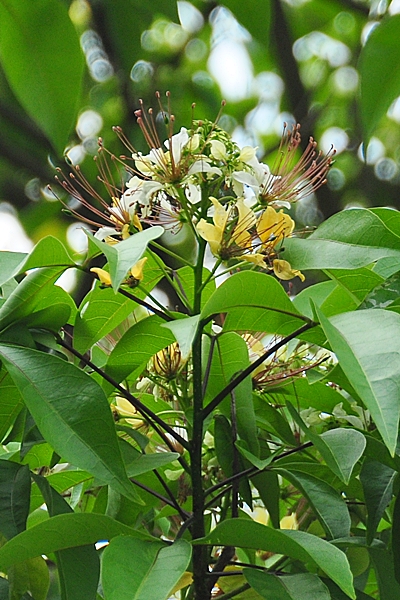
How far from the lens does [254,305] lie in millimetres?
463

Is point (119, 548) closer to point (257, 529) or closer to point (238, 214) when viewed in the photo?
point (257, 529)

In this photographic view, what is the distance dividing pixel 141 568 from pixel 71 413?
9 cm

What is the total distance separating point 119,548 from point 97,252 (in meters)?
0.17

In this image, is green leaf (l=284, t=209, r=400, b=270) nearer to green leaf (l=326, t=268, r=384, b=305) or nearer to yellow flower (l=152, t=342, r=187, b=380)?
green leaf (l=326, t=268, r=384, b=305)

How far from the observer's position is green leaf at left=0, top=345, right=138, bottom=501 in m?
0.40

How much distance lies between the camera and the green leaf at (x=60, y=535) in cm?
41

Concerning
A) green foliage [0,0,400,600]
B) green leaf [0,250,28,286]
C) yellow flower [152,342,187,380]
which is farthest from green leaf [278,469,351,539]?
green leaf [0,250,28,286]

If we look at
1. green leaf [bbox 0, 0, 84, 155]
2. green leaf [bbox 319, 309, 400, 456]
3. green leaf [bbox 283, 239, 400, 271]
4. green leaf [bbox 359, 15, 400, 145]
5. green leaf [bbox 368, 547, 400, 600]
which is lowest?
green leaf [bbox 368, 547, 400, 600]

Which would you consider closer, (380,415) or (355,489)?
(380,415)

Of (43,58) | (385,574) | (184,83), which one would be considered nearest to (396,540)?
(385,574)

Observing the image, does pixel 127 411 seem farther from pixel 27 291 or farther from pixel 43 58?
pixel 43 58

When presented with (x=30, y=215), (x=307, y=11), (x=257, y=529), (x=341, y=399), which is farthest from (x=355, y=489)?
(x=307, y=11)

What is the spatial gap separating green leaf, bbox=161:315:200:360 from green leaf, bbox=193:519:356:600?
102mm

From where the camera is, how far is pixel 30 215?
60.7 inches
